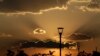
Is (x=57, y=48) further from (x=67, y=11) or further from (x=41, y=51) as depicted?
(x=67, y=11)

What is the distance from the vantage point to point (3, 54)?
1069cm

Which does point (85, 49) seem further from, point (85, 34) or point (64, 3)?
point (64, 3)

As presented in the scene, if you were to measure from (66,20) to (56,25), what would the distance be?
37cm

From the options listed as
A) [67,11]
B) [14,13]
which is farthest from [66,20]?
[14,13]

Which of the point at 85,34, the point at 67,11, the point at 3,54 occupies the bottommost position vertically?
the point at 3,54

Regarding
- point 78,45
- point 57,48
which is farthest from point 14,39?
point 78,45

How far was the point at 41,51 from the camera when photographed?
10.7m

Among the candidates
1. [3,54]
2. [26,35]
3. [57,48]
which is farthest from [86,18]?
[3,54]

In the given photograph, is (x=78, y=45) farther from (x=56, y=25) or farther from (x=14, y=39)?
(x=14, y=39)

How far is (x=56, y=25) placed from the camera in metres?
10.8

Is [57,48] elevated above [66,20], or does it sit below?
below

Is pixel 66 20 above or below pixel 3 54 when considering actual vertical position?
above

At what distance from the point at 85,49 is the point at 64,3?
1.66m

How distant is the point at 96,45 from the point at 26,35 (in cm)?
233
